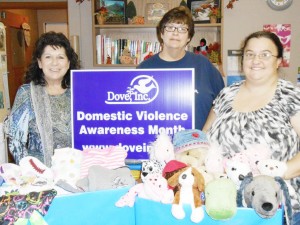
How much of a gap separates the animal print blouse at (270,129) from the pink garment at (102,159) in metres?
0.32

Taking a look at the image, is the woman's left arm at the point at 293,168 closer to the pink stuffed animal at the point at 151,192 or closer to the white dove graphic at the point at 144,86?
the pink stuffed animal at the point at 151,192

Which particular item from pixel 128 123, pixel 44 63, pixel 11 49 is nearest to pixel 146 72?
pixel 128 123

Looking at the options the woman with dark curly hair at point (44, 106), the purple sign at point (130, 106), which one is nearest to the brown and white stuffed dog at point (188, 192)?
the purple sign at point (130, 106)

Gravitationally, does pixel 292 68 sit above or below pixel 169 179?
above

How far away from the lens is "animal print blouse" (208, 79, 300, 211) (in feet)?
3.68

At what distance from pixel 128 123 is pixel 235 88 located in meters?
0.45

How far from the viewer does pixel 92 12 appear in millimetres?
3273

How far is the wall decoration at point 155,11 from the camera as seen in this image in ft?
10.6

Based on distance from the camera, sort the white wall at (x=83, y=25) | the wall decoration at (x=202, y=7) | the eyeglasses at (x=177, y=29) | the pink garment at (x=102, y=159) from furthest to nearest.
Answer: the white wall at (x=83, y=25) < the wall decoration at (x=202, y=7) < the eyeglasses at (x=177, y=29) < the pink garment at (x=102, y=159)

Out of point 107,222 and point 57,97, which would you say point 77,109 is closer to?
point 57,97

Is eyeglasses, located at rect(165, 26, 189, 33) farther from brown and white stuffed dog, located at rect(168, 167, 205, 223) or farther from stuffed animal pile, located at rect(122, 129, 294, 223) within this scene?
brown and white stuffed dog, located at rect(168, 167, 205, 223)

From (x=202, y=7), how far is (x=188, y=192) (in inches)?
102

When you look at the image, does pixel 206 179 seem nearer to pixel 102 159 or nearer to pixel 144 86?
pixel 102 159

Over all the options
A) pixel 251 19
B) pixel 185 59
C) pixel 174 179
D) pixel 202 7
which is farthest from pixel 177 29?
pixel 251 19
